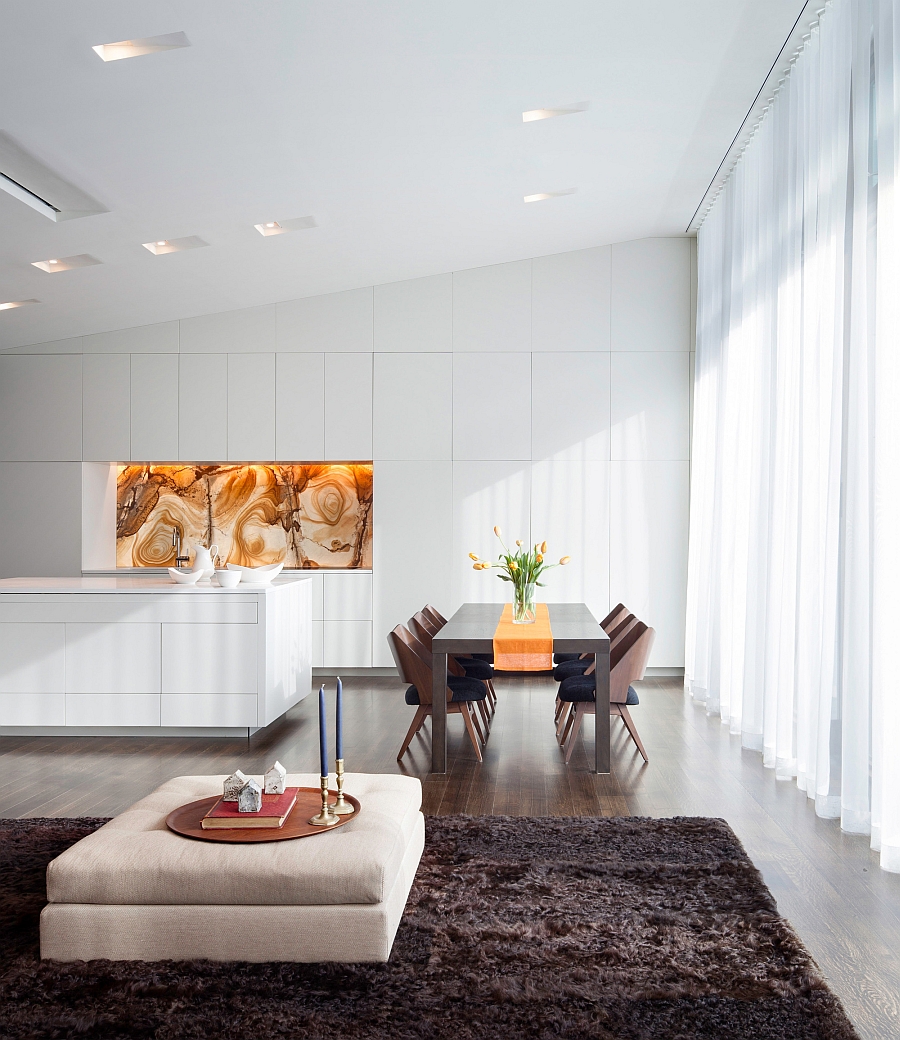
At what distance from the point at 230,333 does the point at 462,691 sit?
4.91 metres

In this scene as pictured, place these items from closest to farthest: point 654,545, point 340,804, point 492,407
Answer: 1. point 340,804
2. point 654,545
3. point 492,407

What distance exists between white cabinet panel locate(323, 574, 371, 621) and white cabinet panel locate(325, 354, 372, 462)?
1166 millimetres

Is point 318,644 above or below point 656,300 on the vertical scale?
below

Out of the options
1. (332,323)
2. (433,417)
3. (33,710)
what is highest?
(332,323)

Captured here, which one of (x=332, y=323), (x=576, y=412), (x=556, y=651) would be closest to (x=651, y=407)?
(x=576, y=412)

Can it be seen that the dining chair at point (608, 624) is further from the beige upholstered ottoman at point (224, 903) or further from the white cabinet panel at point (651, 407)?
the beige upholstered ottoman at point (224, 903)

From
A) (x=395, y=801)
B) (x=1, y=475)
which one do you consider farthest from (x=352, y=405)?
(x=395, y=801)

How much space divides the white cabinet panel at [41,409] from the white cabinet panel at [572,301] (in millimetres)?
4586

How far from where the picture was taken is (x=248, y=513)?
9.38m

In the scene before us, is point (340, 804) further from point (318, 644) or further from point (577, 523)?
point (577, 523)

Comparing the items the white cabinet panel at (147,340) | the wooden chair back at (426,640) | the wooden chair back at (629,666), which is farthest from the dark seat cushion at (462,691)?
the white cabinet panel at (147,340)

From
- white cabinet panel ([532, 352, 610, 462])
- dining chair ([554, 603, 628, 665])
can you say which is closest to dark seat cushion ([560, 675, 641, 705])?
dining chair ([554, 603, 628, 665])

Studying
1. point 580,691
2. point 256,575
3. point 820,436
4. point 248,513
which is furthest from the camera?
point 248,513

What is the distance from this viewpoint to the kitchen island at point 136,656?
5945 mm
